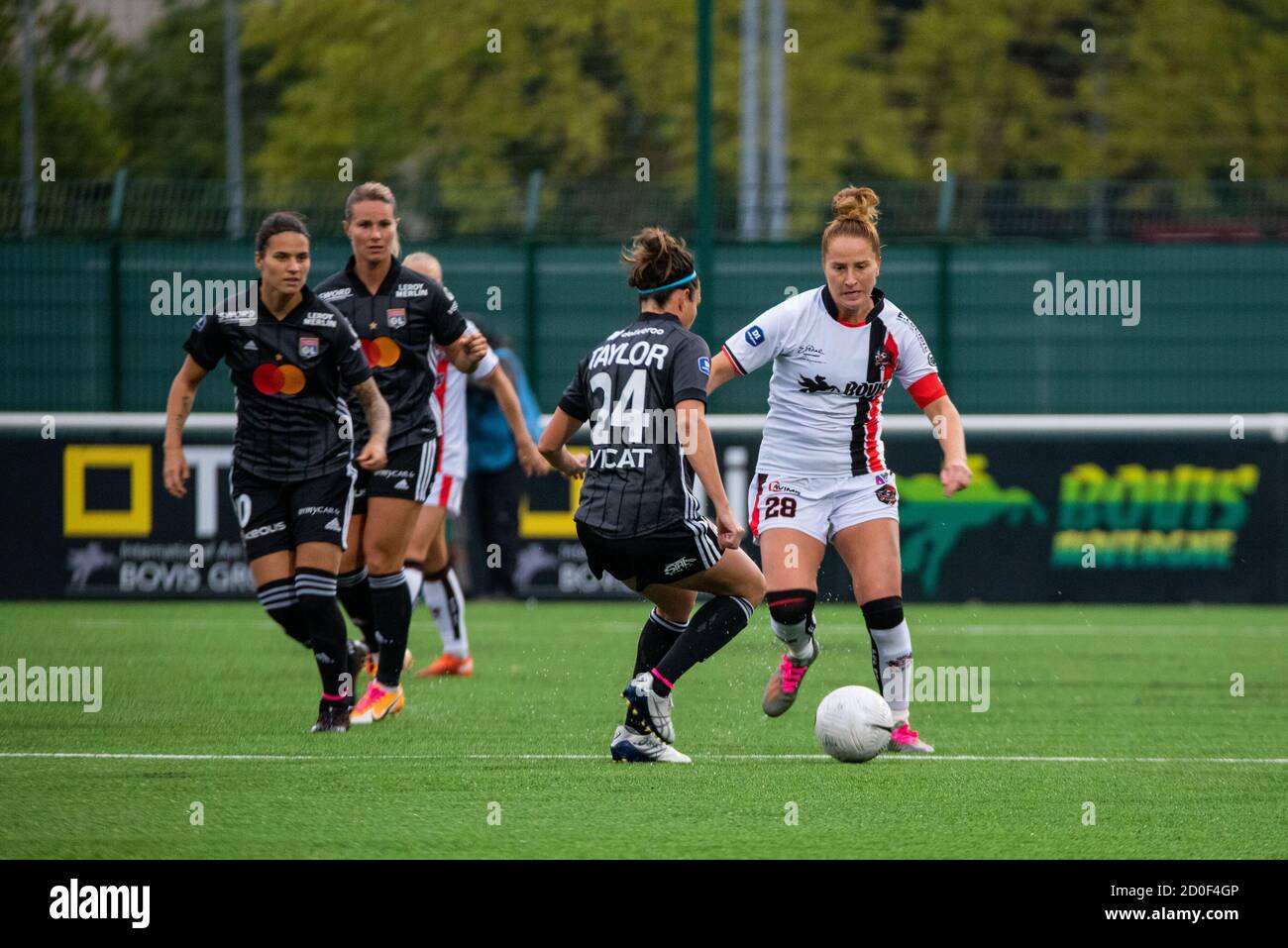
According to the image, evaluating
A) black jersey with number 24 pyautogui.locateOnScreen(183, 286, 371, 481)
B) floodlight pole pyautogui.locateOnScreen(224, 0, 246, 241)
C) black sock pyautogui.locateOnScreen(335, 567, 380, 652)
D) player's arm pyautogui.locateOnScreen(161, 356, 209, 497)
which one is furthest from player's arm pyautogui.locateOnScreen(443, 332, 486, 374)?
floodlight pole pyautogui.locateOnScreen(224, 0, 246, 241)

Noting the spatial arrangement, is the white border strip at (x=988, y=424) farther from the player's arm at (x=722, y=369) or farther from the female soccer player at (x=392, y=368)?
the player's arm at (x=722, y=369)

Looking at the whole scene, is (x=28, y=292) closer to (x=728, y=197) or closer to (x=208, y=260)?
(x=208, y=260)

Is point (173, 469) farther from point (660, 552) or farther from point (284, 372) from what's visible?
point (660, 552)

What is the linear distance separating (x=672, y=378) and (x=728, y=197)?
27.8ft

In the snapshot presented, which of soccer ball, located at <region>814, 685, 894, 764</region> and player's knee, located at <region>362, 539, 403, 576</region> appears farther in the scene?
player's knee, located at <region>362, 539, 403, 576</region>

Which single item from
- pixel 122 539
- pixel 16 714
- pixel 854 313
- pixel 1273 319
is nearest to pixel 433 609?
pixel 16 714

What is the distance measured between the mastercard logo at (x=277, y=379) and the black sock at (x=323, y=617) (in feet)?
2.35

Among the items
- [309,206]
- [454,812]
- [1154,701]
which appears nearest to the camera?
[454,812]

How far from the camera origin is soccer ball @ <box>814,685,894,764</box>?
287 inches

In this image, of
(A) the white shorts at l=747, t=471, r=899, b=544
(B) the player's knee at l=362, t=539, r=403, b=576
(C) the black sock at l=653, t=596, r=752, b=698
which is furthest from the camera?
(B) the player's knee at l=362, t=539, r=403, b=576

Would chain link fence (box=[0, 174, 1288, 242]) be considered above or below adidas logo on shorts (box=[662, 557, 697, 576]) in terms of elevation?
above

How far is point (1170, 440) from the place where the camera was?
1455 cm

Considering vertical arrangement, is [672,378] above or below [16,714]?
above

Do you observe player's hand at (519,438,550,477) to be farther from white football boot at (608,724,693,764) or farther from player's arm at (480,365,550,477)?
white football boot at (608,724,693,764)
